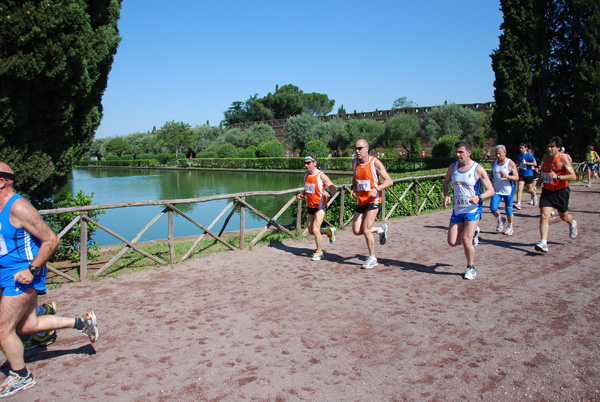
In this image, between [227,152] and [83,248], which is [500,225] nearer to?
[83,248]

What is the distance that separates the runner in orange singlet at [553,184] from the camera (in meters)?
6.62

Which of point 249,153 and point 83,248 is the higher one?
point 249,153

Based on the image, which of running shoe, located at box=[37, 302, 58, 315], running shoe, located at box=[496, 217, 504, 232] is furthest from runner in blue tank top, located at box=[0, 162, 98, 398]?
running shoe, located at box=[496, 217, 504, 232]

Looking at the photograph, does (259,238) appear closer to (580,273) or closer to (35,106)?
(35,106)

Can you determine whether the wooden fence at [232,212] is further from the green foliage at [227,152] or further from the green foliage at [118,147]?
the green foliage at [118,147]

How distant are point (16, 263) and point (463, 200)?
488cm

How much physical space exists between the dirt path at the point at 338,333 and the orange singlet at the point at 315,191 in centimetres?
97

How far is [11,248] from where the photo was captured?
3.11 meters

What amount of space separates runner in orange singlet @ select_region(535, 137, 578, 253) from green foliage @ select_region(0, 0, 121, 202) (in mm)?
7529

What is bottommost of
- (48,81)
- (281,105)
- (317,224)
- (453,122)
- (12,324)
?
(12,324)

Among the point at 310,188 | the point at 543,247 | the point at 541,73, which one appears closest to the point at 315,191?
the point at 310,188

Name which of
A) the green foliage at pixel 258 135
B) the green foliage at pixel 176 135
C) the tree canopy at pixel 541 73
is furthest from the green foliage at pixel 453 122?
the green foliage at pixel 176 135

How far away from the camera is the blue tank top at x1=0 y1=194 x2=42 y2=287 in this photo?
3.09 m

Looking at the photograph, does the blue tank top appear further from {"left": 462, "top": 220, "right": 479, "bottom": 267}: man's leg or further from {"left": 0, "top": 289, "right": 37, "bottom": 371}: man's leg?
{"left": 462, "top": 220, "right": 479, "bottom": 267}: man's leg
